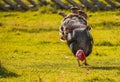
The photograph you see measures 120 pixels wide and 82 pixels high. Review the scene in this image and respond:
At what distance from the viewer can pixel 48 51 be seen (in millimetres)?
15898

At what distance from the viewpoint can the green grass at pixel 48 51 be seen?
11.9 metres

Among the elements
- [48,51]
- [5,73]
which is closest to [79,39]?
[5,73]

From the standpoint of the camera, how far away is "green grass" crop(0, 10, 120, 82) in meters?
11.9

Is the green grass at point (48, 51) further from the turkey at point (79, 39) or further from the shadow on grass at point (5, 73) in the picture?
the turkey at point (79, 39)

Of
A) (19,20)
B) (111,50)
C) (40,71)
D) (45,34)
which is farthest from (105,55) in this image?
(19,20)

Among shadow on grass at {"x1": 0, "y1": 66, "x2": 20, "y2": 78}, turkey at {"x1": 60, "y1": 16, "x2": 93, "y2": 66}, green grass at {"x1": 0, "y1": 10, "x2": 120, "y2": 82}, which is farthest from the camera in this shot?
→ turkey at {"x1": 60, "y1": 16, "x2": 93, "y2": 66}

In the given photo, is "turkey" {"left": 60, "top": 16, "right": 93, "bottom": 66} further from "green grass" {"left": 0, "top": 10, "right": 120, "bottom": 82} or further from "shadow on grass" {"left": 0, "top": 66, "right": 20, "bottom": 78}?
"shadow on grass" {"left": 0, "top": 66, "right": 20, "bottom": 78}

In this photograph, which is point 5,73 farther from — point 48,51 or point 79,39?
point 48,51

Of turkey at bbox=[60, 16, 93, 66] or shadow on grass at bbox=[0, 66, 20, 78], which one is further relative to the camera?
turkey at bbox=[60, 16, 93, 66]

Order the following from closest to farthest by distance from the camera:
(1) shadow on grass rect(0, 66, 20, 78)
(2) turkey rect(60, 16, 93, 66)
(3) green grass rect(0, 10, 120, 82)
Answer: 1. (1) shadow on grass rect(0, 66, 20, 78)
2. (3) green grass rect(0, 10, 120, 82)
3. (2) turkey rect(60, 16, 93, 66)

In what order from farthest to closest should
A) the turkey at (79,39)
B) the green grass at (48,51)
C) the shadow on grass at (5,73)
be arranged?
the turkey at (79,39) → the green grass at (48,51) → the shadow on grass at (5,73)

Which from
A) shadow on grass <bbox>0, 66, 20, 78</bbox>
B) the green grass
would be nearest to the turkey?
the green grass

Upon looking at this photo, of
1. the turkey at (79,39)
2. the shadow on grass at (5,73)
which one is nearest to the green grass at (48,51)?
the shadow on grass at (5,73)

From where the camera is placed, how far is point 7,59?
1445 centimetres
